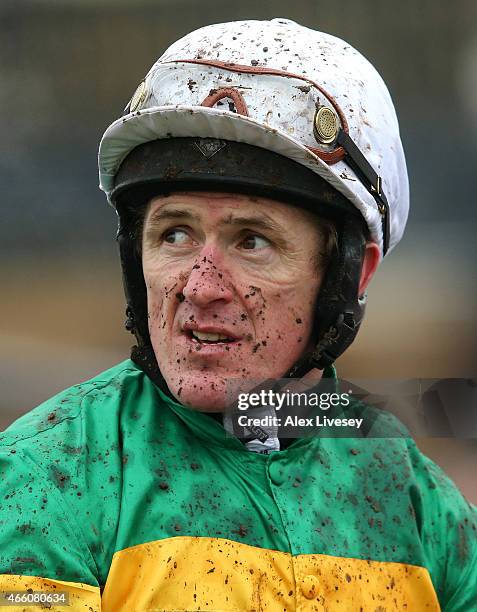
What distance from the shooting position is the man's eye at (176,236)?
8.11ft

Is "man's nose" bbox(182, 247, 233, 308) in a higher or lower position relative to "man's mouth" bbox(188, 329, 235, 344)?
higher

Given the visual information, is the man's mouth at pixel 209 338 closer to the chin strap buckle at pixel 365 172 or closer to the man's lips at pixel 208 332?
the man's lips at pixel 208 332

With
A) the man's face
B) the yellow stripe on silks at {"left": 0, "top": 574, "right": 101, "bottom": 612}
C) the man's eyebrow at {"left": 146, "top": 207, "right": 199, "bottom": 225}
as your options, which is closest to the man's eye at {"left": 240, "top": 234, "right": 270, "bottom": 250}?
the man's face

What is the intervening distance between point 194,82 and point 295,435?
903mm

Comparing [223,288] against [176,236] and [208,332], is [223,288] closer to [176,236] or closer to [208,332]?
[208,332]

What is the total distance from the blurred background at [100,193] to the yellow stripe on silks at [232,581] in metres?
3.89

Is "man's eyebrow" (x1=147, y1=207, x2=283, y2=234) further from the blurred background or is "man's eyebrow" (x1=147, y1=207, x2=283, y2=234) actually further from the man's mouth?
the blurred background

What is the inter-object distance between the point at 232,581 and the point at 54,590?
1.27 ft

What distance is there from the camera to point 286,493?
7.82 ft

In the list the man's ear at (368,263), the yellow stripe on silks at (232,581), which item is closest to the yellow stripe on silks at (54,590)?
the yellow stripe on silks at (232,581)

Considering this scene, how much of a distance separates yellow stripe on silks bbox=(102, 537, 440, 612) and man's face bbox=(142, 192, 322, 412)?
0.35 metres

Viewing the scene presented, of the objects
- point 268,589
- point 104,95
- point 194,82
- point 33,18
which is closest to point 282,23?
point 194,82

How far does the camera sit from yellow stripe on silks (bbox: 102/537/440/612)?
2.10 metres

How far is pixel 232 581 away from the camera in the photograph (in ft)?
7.09
